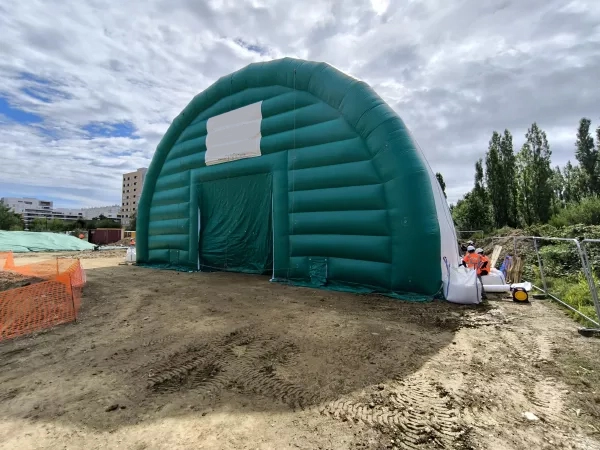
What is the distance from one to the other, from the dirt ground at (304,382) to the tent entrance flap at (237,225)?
3.58 meters

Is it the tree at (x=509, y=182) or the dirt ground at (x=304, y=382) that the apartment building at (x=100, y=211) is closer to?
the tree at (x=509, y=182)

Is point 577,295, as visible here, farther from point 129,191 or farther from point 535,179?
point 129,191

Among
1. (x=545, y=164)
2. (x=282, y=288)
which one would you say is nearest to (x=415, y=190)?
(x=282, y=288)

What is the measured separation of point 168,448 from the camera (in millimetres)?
1767

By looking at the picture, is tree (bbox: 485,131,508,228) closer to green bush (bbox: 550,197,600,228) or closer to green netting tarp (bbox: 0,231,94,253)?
green bush (bbox: 550,197,600,228)

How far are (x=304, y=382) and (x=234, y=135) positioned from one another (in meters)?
7.01

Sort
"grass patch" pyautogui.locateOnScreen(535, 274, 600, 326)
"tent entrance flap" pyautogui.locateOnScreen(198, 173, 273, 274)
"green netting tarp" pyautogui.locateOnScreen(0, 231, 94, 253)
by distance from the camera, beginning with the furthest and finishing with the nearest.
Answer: "green netting tarp" pyautogui.locateOnScreen(0, 231, 94, 253), "tent entrance flap" pyautogui.locateOnScreen(198, 173, 273, 274), "grass patch" pyautogui.locateOnScreen(535, 274, 600, 326)

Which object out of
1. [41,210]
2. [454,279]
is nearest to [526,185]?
[454,279]

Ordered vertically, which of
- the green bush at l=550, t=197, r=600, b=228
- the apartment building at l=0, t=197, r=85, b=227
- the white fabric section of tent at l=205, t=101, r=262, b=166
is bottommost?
the green bush at l=550, t=197, r=600, b=228

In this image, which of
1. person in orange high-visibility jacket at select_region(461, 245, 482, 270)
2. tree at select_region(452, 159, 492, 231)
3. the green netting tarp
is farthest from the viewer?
tree at select_region(452, 159, 492, 231)

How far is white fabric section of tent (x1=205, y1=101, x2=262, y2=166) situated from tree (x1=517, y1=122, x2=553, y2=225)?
22445 mm

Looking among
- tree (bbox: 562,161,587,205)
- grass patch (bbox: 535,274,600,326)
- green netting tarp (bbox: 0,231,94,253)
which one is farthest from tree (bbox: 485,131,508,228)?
green netting tarp (bbox: 0,231,94,253)

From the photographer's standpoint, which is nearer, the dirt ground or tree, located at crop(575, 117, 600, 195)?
the dirt ground

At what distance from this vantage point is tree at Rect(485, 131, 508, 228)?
25.0 metres
